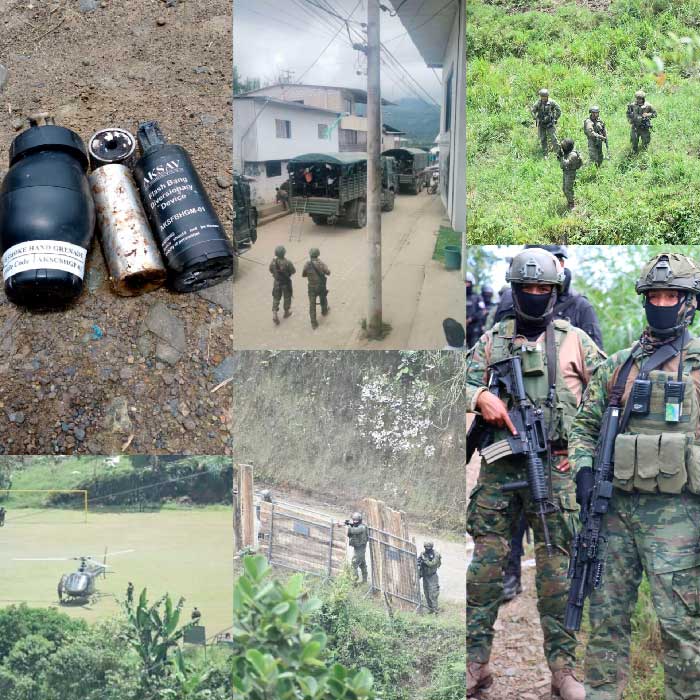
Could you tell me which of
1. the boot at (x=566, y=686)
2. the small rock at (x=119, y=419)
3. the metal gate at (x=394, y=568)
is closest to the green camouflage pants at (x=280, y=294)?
the small rock at (x=119, y=419)

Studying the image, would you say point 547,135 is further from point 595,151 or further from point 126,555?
point 126,555

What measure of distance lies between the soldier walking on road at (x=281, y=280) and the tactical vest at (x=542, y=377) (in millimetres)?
897

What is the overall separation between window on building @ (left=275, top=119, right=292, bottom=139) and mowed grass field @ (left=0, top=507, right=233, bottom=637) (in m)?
1.64

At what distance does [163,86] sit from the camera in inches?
169

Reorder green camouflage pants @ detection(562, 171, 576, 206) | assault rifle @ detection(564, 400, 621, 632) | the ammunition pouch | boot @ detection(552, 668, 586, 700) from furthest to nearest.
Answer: green camouflage pants @ detection(562, 171, 576, 206) → boot @ detection(552, 668, 586, 700) → assault rifle @ detection(564, 400, 621, 632) → the ammunition pouch

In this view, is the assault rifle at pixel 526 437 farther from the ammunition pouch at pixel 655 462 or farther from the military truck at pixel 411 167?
the military truck at pixel 411 167

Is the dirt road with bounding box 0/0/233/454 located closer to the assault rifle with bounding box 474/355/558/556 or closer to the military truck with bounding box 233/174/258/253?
the military truck with bounding box 233/174/258/253

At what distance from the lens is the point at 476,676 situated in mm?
4059

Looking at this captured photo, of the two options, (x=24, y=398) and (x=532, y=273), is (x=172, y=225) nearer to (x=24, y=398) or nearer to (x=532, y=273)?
(x=24, y=398)

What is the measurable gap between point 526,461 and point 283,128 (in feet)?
5.76

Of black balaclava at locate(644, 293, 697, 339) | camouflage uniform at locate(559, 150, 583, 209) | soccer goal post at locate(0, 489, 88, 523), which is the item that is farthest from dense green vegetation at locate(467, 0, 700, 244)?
soccer goal post at locate(0, 489, 88, 523)

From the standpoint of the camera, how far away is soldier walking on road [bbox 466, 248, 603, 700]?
3.91 meters

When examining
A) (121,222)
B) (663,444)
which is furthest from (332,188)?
(663,444)

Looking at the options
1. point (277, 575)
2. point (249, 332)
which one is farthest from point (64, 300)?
point (277, 575)
